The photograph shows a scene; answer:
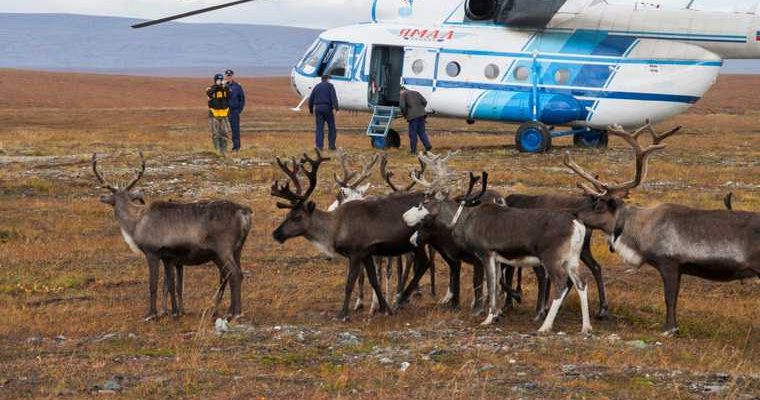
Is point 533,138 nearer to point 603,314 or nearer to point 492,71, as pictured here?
point 492,71

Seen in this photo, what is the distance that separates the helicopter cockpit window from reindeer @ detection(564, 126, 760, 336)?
18793 millimetres

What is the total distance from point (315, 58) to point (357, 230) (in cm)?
Answer: 1830

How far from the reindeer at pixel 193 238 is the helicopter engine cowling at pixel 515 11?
16.6m

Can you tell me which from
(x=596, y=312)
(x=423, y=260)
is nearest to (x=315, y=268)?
(x=423, y=260)

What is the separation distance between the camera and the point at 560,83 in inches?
1120

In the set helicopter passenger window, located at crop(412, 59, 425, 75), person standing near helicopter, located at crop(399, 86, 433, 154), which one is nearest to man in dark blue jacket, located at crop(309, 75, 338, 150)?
person standing near helicopter, located at crop(399, 86, 433, 154)

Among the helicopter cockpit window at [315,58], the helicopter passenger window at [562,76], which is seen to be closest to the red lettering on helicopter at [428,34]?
the helicopter cockpit window at [315,58]

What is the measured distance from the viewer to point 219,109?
28047mm

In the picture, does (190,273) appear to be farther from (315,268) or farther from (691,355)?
(691,355)

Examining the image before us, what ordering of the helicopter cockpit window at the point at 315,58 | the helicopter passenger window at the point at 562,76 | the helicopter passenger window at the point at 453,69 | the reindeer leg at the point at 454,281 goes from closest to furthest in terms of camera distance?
the reindeer leg at the point at 454,281
the helicopter passenger window at the point at 562,76
the helicopter passenger window at the point at 453,69
the helicopter cockpit window at the point at 315,58

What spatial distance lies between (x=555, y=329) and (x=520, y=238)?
3.29 feet

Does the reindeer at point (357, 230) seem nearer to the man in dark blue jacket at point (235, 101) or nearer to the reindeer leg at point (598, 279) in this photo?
the reindeer leg at point (598, 279)

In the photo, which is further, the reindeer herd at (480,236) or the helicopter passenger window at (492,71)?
the helicopter passenger window at (492,71)

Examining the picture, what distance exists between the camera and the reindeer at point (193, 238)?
12758 mm
